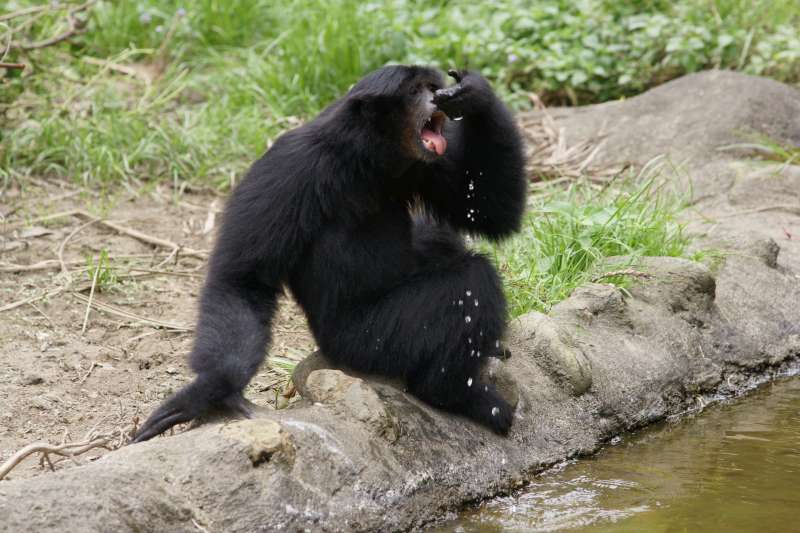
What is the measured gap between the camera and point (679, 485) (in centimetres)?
432

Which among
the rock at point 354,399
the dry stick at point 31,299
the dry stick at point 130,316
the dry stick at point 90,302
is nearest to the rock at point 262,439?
the rock at point 354,399

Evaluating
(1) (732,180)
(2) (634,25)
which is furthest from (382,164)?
(2) (634,25)

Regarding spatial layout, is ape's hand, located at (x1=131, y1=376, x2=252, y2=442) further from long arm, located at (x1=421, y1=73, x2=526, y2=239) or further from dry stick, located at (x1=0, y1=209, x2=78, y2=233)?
dry stick, located at (x1=0, y1=209, x2=78, y2=233)

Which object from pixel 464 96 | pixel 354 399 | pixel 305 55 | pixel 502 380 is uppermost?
pixel 464 96

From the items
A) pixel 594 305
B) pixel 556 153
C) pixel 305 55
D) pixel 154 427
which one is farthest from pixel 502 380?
pixel 305 55

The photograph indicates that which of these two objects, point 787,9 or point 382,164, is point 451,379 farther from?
point 787,9

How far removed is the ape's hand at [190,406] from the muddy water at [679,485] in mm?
958

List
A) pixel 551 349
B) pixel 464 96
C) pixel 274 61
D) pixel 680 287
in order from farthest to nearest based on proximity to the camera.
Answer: pixel 274 61 < pixel 680 287 < pixel 551 349 < pixel 464 96

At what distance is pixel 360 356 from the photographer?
4375 mm

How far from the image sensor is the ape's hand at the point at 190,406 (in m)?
3.67

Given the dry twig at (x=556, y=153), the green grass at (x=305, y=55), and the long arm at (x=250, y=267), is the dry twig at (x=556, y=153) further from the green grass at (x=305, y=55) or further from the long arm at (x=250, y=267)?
the long arm at (x=250, y=267)

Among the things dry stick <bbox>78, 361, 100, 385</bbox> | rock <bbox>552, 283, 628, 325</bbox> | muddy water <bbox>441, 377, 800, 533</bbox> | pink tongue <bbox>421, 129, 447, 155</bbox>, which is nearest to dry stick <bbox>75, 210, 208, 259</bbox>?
dry stick <bbox>78, 361, 100, 385</bbox>

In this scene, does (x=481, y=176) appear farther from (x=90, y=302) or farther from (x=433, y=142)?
(x=90, y=302)

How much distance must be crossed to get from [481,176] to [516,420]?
1.14 m
